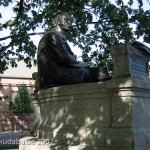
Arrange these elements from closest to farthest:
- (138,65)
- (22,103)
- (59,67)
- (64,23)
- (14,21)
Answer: (138,65)
(59,67)
(64,23)
(14,21)
(22,103)

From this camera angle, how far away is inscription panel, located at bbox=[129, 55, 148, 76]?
19.0ft

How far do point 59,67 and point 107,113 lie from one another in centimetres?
159

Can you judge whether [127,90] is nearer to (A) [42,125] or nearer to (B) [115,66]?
(B) [115,66]

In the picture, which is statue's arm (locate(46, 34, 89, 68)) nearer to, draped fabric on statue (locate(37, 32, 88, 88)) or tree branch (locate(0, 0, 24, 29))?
draped fabric on statue (locate(37, 32, 88, 88))

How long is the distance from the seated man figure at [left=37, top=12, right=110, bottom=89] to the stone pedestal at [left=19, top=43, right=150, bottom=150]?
421 mm

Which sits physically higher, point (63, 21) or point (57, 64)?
point (63, 21)

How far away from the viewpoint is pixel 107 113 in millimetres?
5676

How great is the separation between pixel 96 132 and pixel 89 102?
54 centimetres

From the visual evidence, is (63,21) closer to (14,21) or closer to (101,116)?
(101,116)

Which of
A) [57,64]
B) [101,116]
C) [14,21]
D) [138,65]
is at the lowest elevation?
[101,116]

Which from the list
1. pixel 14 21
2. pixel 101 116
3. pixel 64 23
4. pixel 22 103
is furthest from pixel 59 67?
pixel 22 103

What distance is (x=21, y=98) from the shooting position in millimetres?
40094

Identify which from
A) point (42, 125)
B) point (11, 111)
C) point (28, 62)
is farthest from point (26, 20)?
point (11, 111)

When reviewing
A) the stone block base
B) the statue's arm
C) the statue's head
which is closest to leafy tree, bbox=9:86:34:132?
the statue's head
